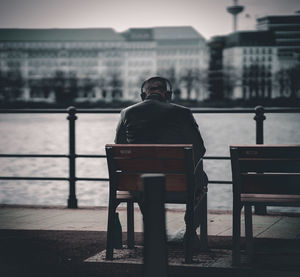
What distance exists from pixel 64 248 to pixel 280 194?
71.7 inches

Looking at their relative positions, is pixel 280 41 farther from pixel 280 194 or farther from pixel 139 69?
pixel 280 194

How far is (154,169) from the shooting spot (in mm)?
4633

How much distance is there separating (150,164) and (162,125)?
366 mm

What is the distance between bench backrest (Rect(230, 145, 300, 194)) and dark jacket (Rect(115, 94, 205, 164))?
49 cm

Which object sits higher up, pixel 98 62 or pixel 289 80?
pixel 98 62

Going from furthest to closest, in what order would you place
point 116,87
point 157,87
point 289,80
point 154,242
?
point 116,87 < point 289,80 < point 157,87 < point 154,242

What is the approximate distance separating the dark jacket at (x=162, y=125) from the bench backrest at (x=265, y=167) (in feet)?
1.61

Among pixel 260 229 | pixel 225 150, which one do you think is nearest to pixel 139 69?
pixel 225 150

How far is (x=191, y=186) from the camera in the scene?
4570mm

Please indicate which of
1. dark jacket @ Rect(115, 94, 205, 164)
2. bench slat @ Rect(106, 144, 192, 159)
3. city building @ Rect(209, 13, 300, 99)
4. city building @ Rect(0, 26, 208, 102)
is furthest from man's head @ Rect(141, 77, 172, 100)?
city building @ Rect(0, 26, 208, 102)

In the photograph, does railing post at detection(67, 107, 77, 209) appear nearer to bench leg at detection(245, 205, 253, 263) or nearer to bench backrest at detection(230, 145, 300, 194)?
bench leg at detection(245, 205, 253, 263)

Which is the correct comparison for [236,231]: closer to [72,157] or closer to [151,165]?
Answer: [151,165]

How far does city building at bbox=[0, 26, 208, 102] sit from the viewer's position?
179 m

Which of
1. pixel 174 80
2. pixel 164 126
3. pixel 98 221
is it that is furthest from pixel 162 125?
pixel 174 80
